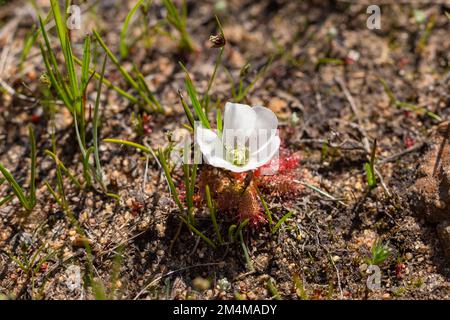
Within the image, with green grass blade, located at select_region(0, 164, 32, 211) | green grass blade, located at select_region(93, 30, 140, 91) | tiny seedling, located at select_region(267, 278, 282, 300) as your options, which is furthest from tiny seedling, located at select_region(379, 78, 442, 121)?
green grass blade, located at select_region(0, 164, 32, 211)

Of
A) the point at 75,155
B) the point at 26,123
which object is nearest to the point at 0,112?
the point at 26,123

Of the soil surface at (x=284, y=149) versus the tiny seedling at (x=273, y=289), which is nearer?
the tiny seedling at (x=273, y=289)

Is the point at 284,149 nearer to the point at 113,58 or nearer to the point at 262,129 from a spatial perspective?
the point at 262,129

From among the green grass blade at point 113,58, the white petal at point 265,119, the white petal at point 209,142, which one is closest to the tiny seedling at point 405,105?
the white petal at point 265,119

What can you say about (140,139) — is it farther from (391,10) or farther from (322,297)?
(391,10)

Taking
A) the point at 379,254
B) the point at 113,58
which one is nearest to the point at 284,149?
the point at 379,254

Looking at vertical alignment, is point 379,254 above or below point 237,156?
below

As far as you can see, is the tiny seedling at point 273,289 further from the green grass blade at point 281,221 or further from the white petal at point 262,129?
the white petal at point 262,129
